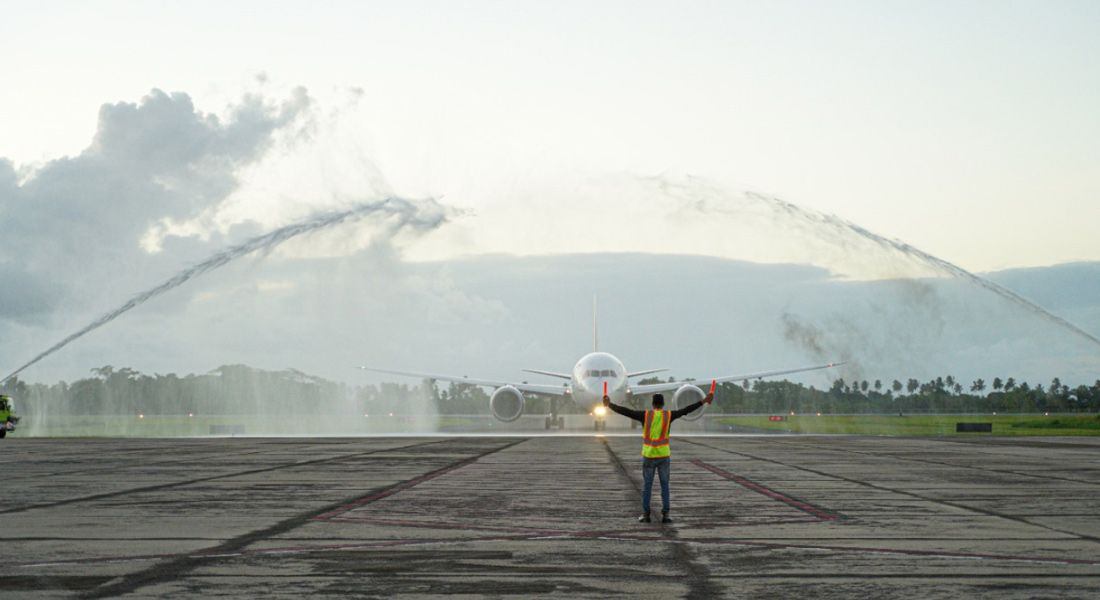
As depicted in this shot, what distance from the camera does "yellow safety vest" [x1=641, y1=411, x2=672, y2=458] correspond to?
15375 millimetres

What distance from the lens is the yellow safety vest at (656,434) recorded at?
15375 mm

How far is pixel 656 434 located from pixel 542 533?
279 centimetres

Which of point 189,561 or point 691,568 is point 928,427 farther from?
point 189,561

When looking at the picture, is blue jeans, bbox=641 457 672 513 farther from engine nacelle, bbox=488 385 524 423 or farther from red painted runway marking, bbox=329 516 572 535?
engine nacelle, bbox=488 385 524 423

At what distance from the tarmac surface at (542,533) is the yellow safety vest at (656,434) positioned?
1.09 metres

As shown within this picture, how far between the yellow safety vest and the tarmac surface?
1087 millimetres

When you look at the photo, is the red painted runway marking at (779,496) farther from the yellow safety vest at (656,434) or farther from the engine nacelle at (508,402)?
the engine nacelle at (508,402)

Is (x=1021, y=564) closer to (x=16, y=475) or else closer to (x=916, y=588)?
(x=916, y=588)

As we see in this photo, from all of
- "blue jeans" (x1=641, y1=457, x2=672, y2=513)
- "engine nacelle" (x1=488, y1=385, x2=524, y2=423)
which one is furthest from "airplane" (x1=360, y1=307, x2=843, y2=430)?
"blue jeans" (x1=641, y1=457, x2=672, y2=513)

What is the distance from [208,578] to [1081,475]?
22.6m

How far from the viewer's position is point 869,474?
24859mm

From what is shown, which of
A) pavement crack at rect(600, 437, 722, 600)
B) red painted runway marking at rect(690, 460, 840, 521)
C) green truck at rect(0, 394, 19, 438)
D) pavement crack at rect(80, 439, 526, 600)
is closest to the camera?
pavement crack at rect(600, 437, 722, 600)

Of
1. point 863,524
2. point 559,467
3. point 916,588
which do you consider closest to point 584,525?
point 863,524

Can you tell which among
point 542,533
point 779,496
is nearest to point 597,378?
point 779,496
